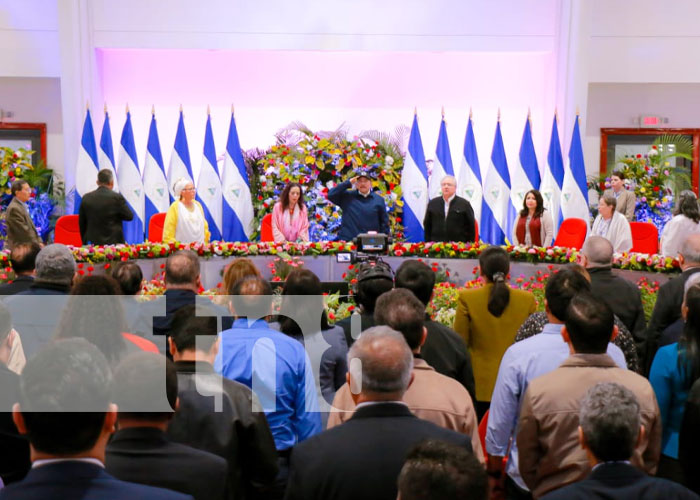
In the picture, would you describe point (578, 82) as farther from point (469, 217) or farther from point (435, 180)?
point (469, 217)

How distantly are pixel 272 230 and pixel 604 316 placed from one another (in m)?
5.85

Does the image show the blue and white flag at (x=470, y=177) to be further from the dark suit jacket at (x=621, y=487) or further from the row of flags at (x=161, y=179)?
the dark suit jacket at (x=621, y=487)

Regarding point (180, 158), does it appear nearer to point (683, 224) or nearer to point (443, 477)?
point (683, 224)

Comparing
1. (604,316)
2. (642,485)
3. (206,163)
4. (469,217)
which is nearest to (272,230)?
(469,217)

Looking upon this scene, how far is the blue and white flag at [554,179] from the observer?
1000 cm

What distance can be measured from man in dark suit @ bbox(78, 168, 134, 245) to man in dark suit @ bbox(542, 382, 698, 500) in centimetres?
647

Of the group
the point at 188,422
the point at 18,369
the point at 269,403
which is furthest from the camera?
the point at 18,369

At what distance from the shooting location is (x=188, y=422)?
2.19m

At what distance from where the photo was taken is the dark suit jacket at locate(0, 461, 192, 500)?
1.50 meters

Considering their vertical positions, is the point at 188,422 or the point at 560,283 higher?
the point at 560,283

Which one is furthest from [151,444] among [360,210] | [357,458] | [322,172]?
[322,172]

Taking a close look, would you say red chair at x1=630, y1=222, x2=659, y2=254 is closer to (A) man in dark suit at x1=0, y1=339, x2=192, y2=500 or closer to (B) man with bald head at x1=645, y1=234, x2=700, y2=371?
(B) man with bald head at x1=645, y1=234, x2=700, y2=371

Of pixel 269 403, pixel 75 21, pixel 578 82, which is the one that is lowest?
pixel 269 403

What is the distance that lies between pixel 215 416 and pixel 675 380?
5.15ft
